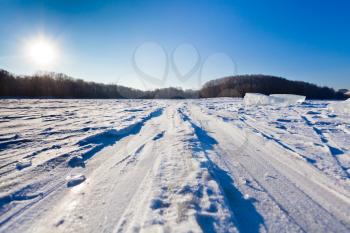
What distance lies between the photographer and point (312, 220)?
5.60 ft

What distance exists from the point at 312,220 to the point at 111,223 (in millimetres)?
1682

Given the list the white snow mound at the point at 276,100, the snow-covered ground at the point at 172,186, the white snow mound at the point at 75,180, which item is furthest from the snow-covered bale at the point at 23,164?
the white snow mound at the point at 276,100

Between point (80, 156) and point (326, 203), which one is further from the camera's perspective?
point (80, 156)

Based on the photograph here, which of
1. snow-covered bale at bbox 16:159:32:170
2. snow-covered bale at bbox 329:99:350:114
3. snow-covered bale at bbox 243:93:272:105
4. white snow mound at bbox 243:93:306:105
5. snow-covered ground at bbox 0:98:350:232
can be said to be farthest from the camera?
snow-covered bale at bbox 243:93:272:105

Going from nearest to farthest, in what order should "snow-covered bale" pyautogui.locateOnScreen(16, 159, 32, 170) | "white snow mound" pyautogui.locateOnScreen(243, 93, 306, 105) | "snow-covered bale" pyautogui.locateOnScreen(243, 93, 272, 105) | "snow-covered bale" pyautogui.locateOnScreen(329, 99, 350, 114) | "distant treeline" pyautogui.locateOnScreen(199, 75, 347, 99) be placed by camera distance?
"snow-covered bale" pyautogui.locateOnScreen(16, 159, 32, 170) → "snow-covered bale" pyautogui.locateOnScreen(329, 99, 350, 114) → "white snow mound" pyautogui.locateOnScreen(243, 93, 306, 105) → "snow-covered bale" pyautogui.locateOnScreen(243, 93, 272, 105) → "distant treeline" pyautogui.locateOnScreen(199, 75, 347, 99)

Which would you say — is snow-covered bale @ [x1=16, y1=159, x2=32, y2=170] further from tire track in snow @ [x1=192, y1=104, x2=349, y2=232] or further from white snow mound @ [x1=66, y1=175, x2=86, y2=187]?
tire track in snow @ [x1=192, y1=104, x2=349, y2=232]

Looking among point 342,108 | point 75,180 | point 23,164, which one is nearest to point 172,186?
point 75,180

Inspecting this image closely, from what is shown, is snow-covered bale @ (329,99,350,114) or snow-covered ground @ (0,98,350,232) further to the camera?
snow-covered bale @ (329,99,350,114)

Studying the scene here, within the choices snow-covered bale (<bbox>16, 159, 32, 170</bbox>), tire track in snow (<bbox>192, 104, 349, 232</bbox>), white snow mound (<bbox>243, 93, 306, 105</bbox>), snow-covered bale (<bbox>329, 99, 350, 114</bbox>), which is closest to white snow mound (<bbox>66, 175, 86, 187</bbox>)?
snow-covered bale (<bbox>16, 159, 32, 170</bbox>)

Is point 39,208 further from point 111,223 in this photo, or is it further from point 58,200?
point 111,223

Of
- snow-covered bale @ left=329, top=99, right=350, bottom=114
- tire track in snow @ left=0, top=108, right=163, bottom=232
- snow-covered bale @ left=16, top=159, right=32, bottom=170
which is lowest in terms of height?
tire track in snow @ left=0, top=108, right=163, bottom=232

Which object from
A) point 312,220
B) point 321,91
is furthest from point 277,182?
point 321,91

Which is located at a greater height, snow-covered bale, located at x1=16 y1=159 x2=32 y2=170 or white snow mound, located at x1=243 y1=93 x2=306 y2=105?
white snow mound, located at x1=243 y1=93 x2=306 y2=105

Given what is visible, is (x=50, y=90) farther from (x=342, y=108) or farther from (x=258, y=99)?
(x=342, y=108)
